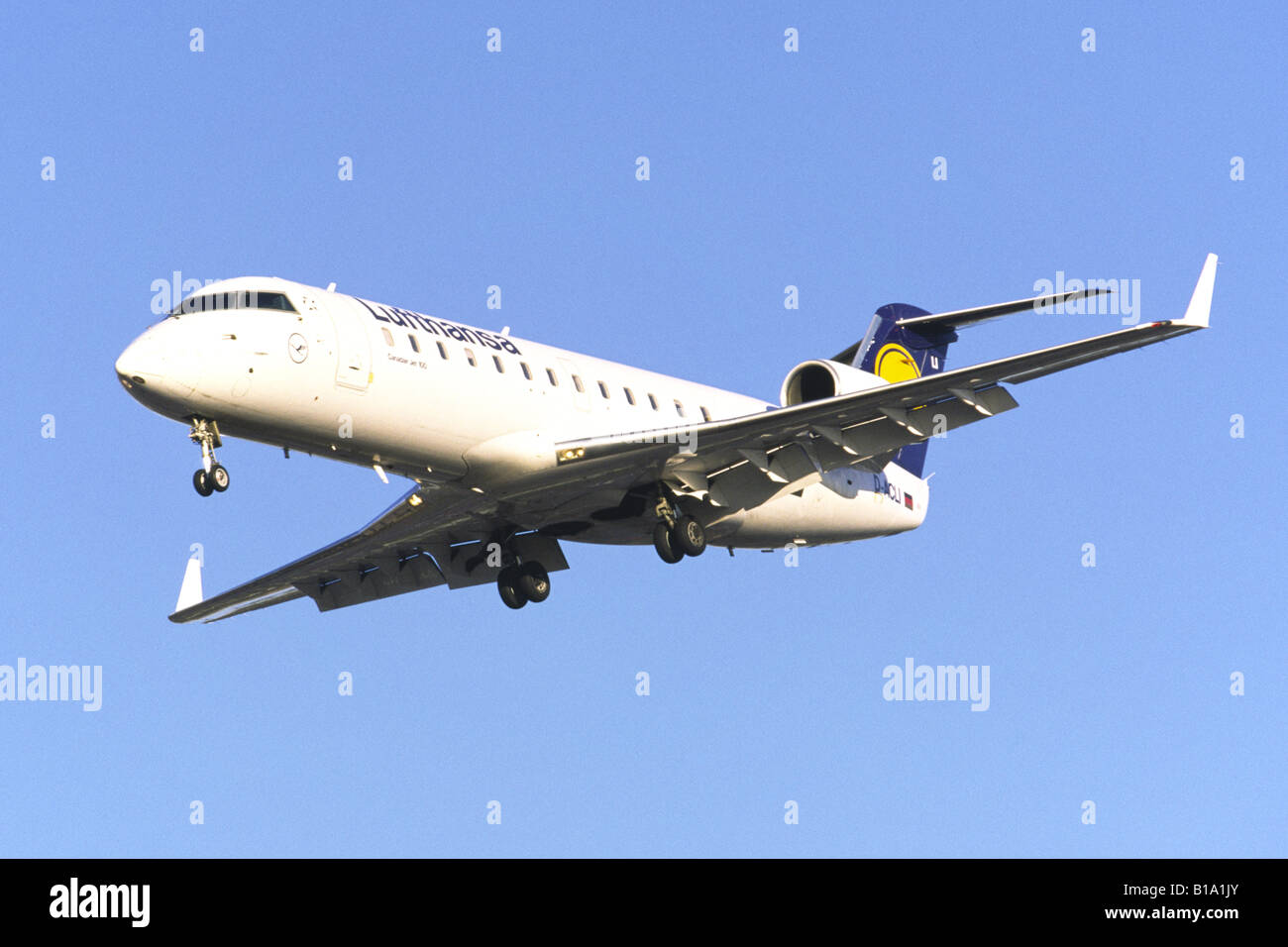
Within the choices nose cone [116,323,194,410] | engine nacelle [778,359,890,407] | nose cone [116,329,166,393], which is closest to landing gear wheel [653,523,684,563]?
engine nacelle [778,359,890,407]

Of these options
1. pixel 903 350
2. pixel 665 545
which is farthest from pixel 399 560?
pixel 903 350

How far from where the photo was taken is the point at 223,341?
69.2ft

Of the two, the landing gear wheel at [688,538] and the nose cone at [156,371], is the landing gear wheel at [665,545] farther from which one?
the nose cone at [156,371]

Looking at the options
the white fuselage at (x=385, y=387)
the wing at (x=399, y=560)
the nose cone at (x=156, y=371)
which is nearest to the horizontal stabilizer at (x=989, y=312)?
the white fuselage at (x=385, y=387)

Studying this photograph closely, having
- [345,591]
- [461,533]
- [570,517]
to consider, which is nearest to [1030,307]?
[570,517]

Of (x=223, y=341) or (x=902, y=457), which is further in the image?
A: (x=902, y=457)

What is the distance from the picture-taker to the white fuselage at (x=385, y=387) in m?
21.0

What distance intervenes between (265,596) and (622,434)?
8.05 meters

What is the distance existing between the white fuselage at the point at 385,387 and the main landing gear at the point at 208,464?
0.16 meters

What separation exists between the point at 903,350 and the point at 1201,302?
33.1 ft

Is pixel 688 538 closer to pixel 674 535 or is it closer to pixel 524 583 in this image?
pixel 674 535

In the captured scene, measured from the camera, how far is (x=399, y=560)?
2750 centimetres

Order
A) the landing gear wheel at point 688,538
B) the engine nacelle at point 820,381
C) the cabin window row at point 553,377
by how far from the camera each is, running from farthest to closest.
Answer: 1. the engine nacelle at point 820,381
2. the landing gear wheel at point 688,538
3. the cabin window row at point 553,377

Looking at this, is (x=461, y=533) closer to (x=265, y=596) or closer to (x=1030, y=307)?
(x=265, y=596)
